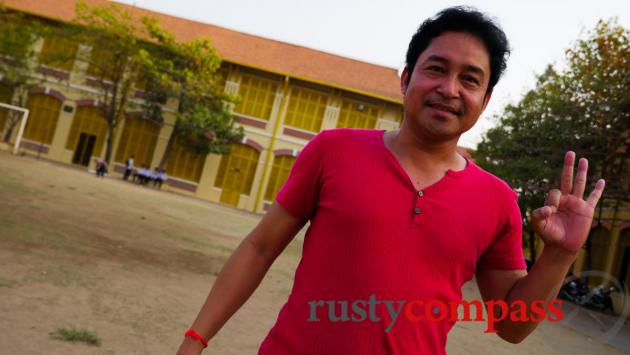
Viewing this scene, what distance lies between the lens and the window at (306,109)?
29266 mm

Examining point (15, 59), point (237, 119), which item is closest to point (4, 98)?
point (15, 59)

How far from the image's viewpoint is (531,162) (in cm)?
1797

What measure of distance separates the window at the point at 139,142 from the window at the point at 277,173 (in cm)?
569

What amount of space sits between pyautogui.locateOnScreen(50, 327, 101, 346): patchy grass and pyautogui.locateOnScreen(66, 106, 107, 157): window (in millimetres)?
26200

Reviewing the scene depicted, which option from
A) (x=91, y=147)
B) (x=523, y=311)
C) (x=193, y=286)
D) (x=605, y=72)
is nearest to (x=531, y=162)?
(x=605, y=72)

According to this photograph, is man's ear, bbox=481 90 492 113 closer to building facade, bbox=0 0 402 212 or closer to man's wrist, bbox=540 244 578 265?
man's wrist, bbox=540 244 578 265

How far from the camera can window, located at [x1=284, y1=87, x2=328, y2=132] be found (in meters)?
29.3

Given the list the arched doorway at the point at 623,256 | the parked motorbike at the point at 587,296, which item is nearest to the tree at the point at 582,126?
the parked motorbike at the point at 587,296

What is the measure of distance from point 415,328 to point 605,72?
17286mm

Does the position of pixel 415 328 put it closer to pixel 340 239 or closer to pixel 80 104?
pixel 340 239

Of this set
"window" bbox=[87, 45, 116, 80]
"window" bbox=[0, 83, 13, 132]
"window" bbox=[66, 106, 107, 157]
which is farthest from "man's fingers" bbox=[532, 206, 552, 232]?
"window" bbox=[0, 83, 13, 132]

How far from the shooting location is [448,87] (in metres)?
1.74

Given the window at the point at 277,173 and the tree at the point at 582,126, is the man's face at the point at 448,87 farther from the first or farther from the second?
the window at the point at 277,173

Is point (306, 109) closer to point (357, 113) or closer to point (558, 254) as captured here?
point (357, 113)
